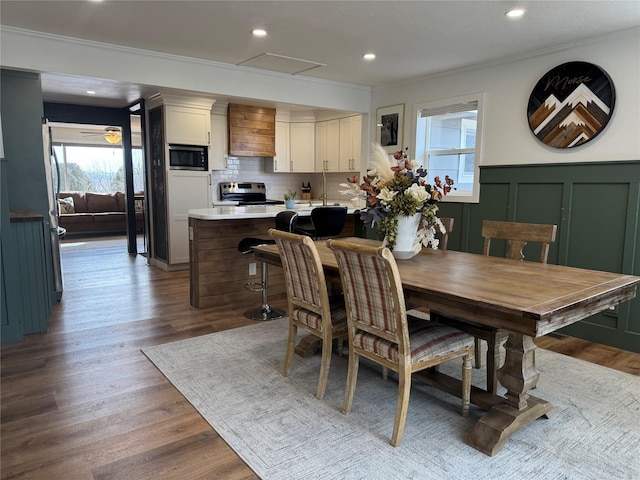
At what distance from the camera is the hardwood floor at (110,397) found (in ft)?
6.23

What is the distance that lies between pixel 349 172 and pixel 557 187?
131 inches

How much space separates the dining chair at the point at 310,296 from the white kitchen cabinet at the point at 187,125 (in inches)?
144

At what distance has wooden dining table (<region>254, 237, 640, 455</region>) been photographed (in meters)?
1.72

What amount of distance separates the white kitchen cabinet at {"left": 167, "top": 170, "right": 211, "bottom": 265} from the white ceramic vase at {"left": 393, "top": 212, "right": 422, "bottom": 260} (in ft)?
12.2

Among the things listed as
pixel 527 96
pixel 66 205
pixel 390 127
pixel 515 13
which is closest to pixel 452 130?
pixel 390 127

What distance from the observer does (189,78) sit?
4.38 metres

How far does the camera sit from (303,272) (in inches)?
96.8

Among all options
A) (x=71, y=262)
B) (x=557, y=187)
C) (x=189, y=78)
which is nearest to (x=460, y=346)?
(x=557, y=187)

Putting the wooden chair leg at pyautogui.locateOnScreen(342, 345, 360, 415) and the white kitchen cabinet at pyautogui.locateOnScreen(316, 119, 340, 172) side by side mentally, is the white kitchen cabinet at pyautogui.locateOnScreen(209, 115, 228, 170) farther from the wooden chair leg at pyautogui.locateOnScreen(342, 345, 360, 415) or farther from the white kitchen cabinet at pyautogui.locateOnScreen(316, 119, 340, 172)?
the wooden chair leg at pyautogui.locateOnScreen(342, 345, 360, 415)

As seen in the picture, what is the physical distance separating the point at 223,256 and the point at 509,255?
260 cm

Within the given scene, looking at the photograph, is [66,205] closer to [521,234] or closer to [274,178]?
[274,178]

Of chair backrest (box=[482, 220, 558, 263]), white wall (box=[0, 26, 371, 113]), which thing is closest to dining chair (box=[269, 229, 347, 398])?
chair backrest (box=[482, 220, 558, 263])

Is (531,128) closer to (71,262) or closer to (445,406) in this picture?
(445,406)

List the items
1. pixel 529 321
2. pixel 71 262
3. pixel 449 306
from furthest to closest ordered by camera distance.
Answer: pixel 71 262 → pixel 449 306 → pixel 529 321
